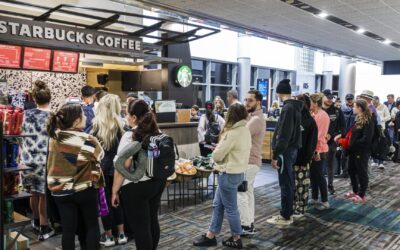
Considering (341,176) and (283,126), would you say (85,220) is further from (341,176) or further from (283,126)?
(341,176)

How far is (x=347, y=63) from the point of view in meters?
18.2

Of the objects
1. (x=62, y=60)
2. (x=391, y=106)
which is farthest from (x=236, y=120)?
(x=391, y=106)

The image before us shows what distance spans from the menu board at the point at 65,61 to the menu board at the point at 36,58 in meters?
0.18

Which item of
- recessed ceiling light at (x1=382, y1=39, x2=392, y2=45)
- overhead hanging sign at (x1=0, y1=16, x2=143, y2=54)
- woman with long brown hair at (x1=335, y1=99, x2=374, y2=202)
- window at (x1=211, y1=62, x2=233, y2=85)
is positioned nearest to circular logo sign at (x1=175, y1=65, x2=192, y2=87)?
overhead hanging sign at (x1=0, y1=16, x2=143, y2=54)

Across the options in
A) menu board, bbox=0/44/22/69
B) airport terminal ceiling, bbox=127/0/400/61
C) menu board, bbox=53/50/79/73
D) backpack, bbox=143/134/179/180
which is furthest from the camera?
menu board, bbox=53/50/79/73

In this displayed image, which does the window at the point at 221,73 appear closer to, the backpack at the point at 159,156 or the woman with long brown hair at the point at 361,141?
the woman with long brown hair at the point at 361,141

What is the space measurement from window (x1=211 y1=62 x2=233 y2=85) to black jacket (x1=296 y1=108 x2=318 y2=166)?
385 inches

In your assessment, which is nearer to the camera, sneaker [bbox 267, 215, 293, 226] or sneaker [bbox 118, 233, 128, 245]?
sneaker [bbox 118, 233, 128, 245]

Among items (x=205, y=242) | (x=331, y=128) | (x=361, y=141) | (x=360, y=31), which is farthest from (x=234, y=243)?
(x=360, y=31)

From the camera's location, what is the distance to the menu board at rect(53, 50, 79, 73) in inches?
295

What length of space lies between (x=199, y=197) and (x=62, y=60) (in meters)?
4.33

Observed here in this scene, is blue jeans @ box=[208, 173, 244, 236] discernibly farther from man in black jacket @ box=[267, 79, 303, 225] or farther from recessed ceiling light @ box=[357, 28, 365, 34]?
recessed ceiling light @ box=[357, 28, 365, 34]

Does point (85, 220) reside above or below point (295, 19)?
below

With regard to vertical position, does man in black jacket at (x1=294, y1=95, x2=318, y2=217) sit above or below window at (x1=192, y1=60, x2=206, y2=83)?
below
